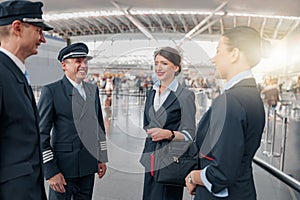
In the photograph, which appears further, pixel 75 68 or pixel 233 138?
pixel 75 68

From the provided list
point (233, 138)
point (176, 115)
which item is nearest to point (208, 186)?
point (233, 138)

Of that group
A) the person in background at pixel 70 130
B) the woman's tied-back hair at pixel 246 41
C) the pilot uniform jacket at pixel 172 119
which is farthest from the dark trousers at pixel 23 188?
the woman's tied-back hair at pixel 246 41

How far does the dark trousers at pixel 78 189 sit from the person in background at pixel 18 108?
58 centimetres

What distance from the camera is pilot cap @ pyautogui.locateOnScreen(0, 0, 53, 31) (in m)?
1.23

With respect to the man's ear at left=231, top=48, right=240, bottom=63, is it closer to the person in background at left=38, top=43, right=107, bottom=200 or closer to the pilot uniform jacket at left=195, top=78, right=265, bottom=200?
the pilot uniform jacket at left=195, top=78, right=265, bottom=200

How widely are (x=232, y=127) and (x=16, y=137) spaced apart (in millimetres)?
911

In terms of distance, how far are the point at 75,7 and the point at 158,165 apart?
23013mm

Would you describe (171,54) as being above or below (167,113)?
above

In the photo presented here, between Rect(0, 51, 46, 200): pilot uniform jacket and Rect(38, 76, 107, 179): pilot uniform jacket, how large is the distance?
556 mm

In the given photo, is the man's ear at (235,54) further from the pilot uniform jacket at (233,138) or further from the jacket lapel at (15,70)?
the jacket lapel at (15,70)

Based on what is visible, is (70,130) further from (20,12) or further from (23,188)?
(20,12)

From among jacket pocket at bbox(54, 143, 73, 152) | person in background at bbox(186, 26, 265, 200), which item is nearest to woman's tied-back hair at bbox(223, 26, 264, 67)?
person in background at bbox(186, 26, 265, 200)

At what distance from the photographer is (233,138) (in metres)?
1.18

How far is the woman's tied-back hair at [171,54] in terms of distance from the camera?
1.73 meters
